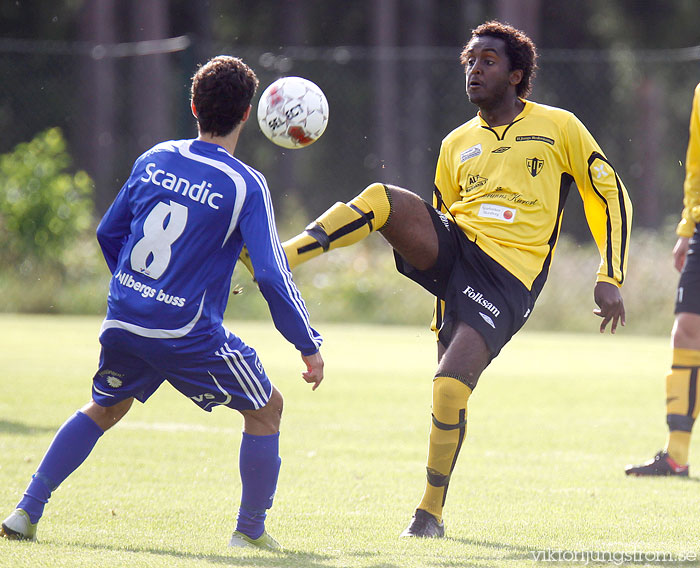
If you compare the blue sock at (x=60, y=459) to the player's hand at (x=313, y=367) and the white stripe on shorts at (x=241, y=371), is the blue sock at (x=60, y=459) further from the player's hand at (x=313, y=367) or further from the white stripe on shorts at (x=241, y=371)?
the player's hand at (x=313, y=367)

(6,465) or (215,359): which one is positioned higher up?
(215,359)

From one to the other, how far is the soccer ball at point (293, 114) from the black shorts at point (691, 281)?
252 cm

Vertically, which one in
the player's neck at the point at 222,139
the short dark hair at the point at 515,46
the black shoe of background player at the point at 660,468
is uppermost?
the short dark hair at the point at 515,46

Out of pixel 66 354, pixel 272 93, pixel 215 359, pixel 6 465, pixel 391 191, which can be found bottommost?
pixel 66 354

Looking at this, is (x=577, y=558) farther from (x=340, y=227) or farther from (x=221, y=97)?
(x=221, y=97)

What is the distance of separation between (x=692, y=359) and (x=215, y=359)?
3.38 metres

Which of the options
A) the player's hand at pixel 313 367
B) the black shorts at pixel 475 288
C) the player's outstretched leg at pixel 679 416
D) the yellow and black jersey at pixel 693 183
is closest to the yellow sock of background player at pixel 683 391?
the player's outstretched leg at pixel 679 416

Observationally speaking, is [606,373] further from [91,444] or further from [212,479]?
[91,444]

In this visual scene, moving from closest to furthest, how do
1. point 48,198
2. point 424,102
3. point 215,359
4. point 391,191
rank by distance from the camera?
point 215,359 → point 391,191 → point 48,198 → point 424,102

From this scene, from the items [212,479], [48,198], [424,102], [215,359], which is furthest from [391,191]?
[424,102]

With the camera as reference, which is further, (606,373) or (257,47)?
(257,47)

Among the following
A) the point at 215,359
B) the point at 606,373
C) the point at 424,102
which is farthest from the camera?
the point at 424,102

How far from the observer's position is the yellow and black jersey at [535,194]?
4703 mm

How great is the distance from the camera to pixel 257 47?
32906 millimetres
